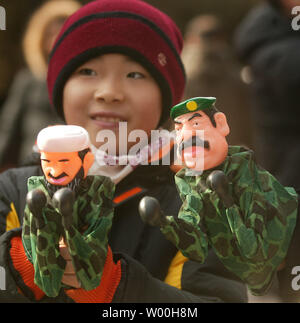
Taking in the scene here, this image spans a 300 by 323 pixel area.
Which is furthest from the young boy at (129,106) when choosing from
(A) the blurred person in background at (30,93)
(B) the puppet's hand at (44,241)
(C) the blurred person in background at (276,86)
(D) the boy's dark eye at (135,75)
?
(C) the blurred person in background at (276,86)

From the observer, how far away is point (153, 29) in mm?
859

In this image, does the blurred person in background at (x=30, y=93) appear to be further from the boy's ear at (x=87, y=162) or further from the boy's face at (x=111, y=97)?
the boy's ear at (x=87, y=162)

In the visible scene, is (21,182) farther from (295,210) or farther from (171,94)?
(295,210)

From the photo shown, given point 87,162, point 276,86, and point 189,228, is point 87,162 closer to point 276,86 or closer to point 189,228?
point 189,228

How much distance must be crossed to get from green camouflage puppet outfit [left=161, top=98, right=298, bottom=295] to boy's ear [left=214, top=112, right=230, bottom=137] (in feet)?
0.08

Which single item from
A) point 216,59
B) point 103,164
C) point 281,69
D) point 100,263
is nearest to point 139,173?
point 103,164

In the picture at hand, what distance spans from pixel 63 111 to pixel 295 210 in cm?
37

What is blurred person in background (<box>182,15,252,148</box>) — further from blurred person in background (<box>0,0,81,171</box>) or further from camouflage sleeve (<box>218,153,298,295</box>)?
blurred person in background (<box>0,0,81,171</box>)

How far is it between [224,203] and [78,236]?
159 mm

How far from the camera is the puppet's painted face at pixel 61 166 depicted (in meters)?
0.64

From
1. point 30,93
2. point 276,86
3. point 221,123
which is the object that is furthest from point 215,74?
point 221,123

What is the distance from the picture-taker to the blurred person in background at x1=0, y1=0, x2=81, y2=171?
59.4 inches

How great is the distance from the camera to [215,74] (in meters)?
1.66

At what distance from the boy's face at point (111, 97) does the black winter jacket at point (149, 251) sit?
7 centimetres
